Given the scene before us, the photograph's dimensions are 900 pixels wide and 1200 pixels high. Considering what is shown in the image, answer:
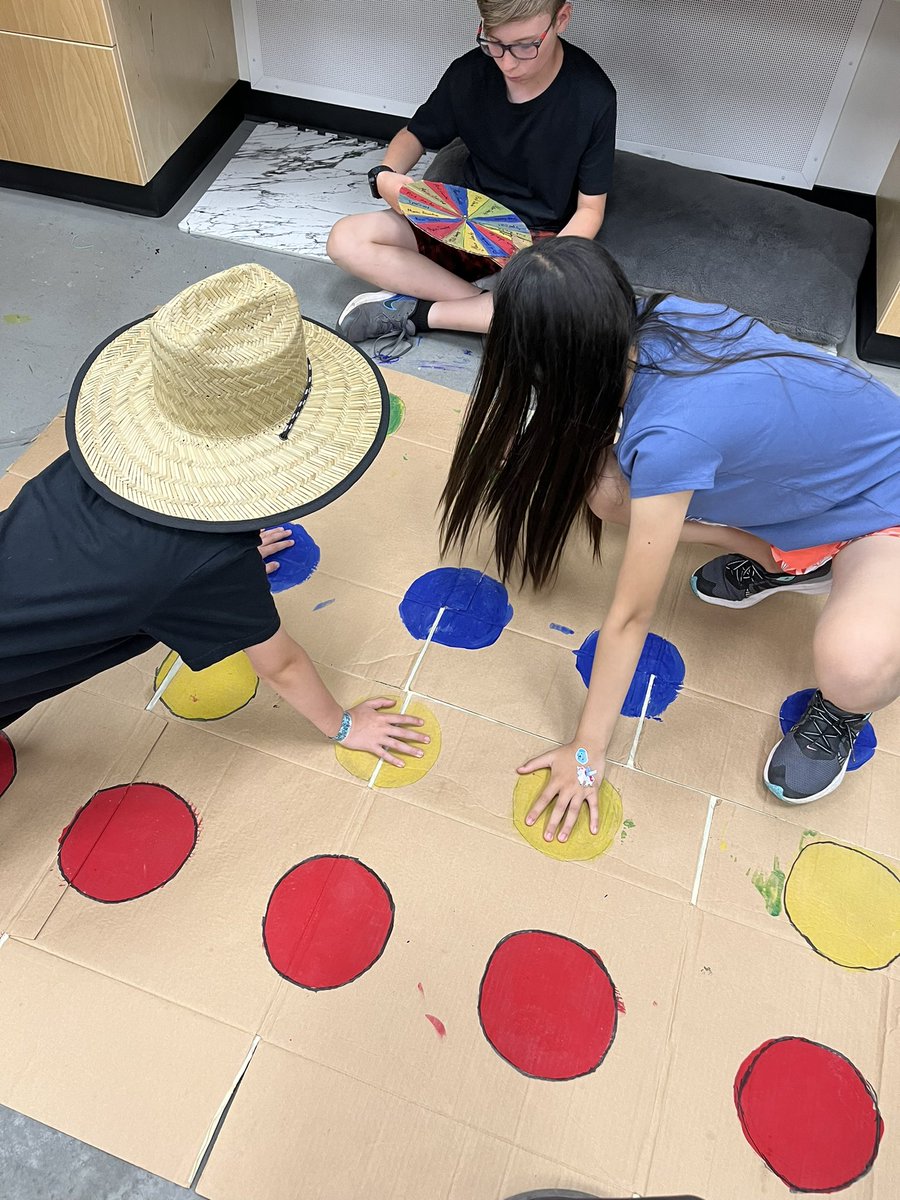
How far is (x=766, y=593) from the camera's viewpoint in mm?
1229

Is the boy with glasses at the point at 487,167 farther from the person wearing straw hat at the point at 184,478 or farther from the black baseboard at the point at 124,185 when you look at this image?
the person wearing straw hat at the point at 184,478

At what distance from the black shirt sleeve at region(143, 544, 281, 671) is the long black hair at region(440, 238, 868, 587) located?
0.30 meters

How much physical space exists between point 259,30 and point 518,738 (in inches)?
69.6

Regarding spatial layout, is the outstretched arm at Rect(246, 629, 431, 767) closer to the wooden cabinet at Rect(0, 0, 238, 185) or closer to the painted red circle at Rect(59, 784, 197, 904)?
the painted red circle at Rect(59, 784, 197, 904)

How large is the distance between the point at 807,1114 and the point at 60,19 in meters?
1.98

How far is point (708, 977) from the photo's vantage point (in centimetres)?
96

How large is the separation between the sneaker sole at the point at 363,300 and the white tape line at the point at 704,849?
1070 millimetres

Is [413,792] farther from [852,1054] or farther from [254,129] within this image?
[254,129]

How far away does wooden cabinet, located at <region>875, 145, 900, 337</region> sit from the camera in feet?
5.19

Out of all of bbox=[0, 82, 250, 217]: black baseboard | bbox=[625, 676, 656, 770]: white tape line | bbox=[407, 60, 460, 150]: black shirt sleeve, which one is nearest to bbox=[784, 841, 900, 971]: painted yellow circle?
bbox=[625, 676, 656, 770]: white tape line

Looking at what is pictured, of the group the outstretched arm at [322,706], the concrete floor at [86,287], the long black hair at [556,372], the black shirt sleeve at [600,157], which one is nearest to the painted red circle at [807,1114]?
A: the outstretched arm at [322,706]

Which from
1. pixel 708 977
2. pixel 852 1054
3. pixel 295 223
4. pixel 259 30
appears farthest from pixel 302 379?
pixel 259 30

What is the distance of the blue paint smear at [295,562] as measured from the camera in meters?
1.26

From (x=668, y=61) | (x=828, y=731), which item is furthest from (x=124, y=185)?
(x=828, y=731)
